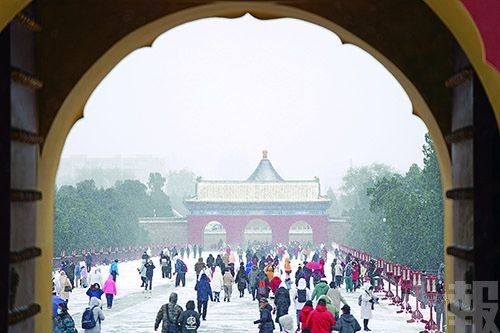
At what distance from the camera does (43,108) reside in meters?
7.20

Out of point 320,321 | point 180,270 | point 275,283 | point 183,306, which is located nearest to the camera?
point 320,321

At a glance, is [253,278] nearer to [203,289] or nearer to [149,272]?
[149,272]

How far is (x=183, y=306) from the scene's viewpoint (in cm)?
2403

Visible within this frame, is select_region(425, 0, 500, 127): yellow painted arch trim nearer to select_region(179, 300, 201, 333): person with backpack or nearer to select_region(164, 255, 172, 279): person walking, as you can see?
select_region(179, 300, 201, 333): person with backpack

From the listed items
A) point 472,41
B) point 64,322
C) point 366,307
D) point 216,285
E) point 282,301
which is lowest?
point 216,285

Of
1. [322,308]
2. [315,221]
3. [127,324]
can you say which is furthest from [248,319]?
[315,221]

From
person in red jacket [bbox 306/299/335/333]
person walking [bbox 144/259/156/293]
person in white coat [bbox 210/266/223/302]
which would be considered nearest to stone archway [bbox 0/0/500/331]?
person in red jacket [bbox 306/299/335/333]

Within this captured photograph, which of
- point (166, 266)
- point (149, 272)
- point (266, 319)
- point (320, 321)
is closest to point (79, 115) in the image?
point (320, 321)

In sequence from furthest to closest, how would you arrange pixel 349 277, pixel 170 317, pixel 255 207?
pixel 255 207, pixel 349 277, pixel 170 317

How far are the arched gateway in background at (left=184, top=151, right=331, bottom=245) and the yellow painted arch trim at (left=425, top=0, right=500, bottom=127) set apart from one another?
67778mm

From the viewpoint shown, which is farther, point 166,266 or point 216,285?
point 166,266

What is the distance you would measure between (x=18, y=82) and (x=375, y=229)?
1551 inches

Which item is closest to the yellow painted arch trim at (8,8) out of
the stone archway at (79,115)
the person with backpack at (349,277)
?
the stone archway at (79,115)

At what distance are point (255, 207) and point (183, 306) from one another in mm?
50760
